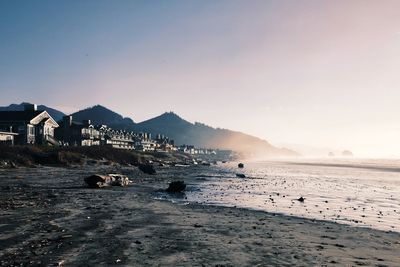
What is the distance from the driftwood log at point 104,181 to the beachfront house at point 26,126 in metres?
62.9

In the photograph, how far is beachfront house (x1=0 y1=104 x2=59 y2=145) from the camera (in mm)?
99312

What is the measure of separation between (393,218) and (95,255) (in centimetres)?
2288

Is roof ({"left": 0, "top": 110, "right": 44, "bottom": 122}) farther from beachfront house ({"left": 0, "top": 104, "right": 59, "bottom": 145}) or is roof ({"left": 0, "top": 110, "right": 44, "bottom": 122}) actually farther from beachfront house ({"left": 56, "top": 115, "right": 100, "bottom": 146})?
beachfront house ({"left": 56, "top": 115, "right": 100, "bottom": 146})

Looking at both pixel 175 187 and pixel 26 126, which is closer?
pixel 175 187

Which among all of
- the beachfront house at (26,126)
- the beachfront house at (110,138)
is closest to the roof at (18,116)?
the beachfront house at (26,126)

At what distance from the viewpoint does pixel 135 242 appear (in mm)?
15539

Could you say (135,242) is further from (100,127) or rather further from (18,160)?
(100,127)

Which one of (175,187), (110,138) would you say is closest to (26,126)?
(175,187)

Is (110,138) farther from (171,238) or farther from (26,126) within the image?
(171,238)

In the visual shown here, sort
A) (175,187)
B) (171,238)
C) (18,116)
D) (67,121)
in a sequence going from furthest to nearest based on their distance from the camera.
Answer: (67,121) → (18,116) → (175,187) → (171,238)

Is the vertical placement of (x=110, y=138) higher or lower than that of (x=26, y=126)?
lower

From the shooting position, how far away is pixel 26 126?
329ft

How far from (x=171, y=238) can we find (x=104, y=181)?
85.0 feet

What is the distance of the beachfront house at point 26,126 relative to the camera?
9931cm
